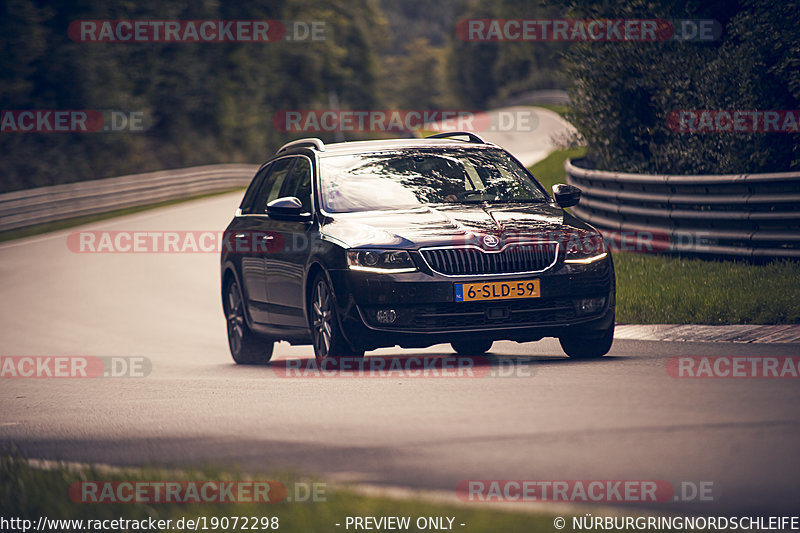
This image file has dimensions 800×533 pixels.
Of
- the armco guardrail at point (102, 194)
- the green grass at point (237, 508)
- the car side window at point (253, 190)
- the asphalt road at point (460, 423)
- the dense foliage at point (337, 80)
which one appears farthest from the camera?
the armco guardrail at point (102, 194)

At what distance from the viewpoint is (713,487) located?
507 cm

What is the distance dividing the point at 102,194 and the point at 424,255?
→ 27866 mm

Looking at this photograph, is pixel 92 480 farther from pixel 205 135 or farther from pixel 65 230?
pixel 205 135

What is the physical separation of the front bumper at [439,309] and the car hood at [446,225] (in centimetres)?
28

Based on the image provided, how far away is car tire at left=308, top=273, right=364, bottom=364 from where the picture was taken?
9047mm

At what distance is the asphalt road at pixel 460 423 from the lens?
17.9 feet

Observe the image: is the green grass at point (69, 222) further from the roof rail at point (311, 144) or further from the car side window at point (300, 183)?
the car side window at point (300, 183)

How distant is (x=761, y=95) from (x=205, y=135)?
4988 centimetres

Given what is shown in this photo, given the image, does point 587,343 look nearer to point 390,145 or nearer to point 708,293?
point 390,145

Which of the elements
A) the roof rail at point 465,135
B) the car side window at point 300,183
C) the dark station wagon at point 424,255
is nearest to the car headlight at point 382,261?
the dark station wagon at point 424,255

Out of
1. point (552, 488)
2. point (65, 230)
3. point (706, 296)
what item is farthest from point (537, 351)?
point (65, 230)

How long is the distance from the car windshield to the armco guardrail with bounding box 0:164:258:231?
20892mm

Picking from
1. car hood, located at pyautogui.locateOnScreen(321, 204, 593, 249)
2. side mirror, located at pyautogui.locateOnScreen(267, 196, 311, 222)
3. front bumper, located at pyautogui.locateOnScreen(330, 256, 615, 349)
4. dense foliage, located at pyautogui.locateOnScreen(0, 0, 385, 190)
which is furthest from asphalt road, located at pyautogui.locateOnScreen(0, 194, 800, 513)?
dense foliage, located at pyautogui.locateOnScreen(0, 0, 385, 190)

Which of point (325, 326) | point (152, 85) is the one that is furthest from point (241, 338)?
point (152, 85)
